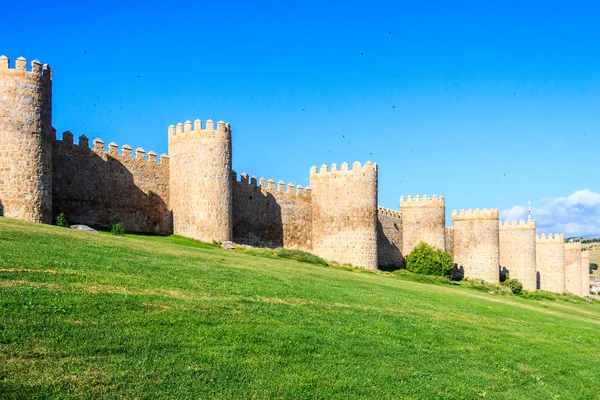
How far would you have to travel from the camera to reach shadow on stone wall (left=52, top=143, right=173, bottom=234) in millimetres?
28266

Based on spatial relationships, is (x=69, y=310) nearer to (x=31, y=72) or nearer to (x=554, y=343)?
(x=554, y=343)

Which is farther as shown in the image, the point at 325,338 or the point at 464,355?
the point at 464,355

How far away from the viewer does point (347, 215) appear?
38281mm

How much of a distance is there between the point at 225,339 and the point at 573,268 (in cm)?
6063

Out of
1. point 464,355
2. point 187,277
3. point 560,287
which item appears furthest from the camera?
point 560,287

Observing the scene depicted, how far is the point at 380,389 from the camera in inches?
396

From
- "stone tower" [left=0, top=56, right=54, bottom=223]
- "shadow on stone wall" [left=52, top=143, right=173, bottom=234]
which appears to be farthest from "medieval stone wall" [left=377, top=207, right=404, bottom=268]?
"stone tower" [left=0, top=56, right=54, bottom=223]

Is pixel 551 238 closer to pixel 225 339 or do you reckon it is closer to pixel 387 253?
pixel 387 253

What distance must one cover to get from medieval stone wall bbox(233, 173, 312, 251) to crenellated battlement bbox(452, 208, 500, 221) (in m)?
16.4

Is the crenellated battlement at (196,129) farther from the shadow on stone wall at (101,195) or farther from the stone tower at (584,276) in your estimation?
the stone tower at (584,276)

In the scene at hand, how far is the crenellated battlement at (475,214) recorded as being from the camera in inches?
1977

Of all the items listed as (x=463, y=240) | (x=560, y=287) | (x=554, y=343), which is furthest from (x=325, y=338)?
(x=560, y=287)

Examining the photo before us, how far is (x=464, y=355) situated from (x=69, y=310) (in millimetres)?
8051

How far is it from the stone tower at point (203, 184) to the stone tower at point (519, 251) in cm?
3159
